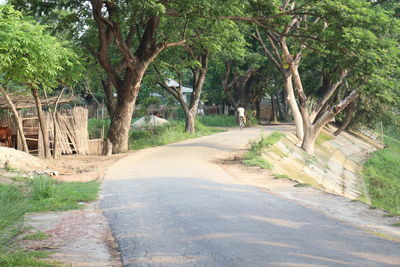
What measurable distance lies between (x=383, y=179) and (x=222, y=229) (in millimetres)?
21741

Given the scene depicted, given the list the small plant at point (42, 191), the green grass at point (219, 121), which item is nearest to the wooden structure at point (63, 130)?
the small plant at point (42, 191)

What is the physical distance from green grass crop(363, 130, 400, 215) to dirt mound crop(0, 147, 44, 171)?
11.5 metres

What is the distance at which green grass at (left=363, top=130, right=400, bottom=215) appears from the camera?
22.1 m

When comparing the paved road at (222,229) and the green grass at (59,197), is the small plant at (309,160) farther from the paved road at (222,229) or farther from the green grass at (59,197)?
the green grass at (59,197)

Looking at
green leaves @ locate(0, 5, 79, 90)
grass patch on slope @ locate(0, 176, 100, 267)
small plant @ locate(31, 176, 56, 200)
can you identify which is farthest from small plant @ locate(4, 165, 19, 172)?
small plant @ locate(31, 176, 56, 200)

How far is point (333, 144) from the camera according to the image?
35938 mm

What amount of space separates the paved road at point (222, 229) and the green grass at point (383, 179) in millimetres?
9076

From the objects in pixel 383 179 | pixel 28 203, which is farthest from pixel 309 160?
pixel 28 203

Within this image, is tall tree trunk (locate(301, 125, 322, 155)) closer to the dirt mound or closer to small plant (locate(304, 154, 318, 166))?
small plant (locate(304, 154, 318, 166))

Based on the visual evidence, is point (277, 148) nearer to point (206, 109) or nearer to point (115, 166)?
point (115, 166)

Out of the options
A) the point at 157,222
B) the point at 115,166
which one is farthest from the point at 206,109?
the point at 157,222

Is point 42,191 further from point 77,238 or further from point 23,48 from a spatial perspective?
point 23,48

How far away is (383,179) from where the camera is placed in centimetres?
2758

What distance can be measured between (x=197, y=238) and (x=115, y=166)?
33.3 ft
